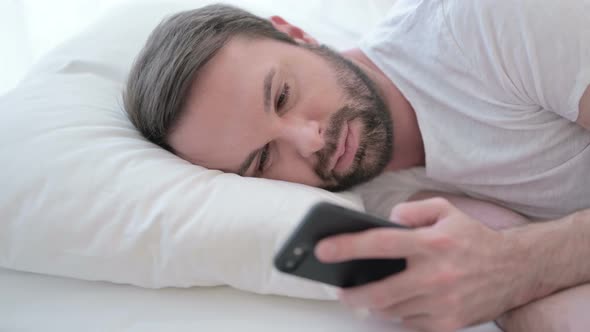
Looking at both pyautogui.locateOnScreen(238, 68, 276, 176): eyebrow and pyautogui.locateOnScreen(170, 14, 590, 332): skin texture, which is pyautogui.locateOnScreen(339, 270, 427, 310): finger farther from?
pyautogui.locateOnScreen(238, 68, 276, 176): eyebrow

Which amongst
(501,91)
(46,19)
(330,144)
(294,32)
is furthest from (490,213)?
(46,19)

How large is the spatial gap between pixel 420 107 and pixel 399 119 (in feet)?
0.18

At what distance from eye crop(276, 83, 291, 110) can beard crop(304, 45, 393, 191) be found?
92 mm

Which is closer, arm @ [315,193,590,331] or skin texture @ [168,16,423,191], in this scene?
arm @ [315,193,590,331]

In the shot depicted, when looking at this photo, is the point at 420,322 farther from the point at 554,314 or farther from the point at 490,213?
the point at 490,213

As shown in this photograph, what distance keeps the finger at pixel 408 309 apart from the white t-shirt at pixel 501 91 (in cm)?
42

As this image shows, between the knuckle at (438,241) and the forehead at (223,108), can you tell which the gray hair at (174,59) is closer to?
the forehead at (223,108)

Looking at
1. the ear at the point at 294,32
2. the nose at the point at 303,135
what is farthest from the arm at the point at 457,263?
the ear at the point at 294,32

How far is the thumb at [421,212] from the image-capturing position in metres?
0.67

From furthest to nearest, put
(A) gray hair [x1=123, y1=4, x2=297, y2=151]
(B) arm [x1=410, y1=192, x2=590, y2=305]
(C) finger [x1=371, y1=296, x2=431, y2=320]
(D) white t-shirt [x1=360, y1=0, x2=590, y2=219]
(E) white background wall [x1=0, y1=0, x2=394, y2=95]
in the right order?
(E) white background wall [x1=0, y1=0, x2=394, y2=95] → (A) gray hair [x1=123, y1=4, x2=297, y2=151] → (D) white t-shirt [x1=360, y1=0, x2=590, y2=219] → (B) arm [x1=410, y1=192, x2=590, y2=305] → (C) finger [x1=371, y1=296, x2=431, y2=320]

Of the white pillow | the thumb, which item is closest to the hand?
the thumb

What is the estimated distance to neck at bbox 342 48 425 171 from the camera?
109cm

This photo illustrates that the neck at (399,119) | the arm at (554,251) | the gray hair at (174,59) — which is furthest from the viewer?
the neck at (399,119)

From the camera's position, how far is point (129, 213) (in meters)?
0.81
